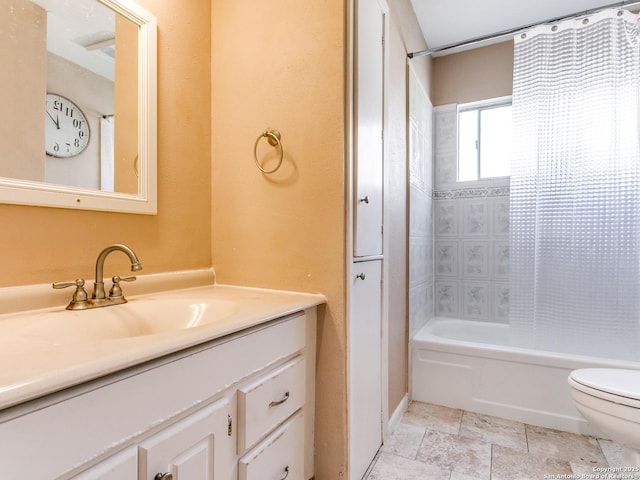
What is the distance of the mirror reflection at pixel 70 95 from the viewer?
900 mm

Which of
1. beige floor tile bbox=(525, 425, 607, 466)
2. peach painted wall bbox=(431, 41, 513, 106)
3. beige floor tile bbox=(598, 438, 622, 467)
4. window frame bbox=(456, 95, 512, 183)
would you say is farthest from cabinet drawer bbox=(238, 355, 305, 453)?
peach painted wall bbox=(431, 41, 513, 106)

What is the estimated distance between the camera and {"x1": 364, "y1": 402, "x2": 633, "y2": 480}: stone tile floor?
1.41 m

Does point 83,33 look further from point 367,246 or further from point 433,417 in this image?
point 433,417

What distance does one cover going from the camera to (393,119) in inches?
69.8

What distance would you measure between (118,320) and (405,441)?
142 centimetres

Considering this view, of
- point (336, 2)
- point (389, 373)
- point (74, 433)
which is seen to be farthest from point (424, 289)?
point (74, 433)

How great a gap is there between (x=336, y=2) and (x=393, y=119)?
26.9 inches

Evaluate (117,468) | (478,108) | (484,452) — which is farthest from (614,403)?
(478,108)

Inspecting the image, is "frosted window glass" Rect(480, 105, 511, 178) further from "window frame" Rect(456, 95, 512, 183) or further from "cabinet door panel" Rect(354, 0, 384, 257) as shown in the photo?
"cabinet door panel" Rect(354, 0, 384, 257)

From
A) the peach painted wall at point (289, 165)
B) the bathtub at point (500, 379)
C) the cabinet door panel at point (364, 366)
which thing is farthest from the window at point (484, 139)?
the peach painted wall at point (289, 165)

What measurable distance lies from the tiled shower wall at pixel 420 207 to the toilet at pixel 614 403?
873mm

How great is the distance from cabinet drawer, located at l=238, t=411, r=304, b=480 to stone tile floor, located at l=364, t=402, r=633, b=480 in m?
0.46

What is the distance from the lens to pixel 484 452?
1.55 metres

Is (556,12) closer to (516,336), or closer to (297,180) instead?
(516,336)
